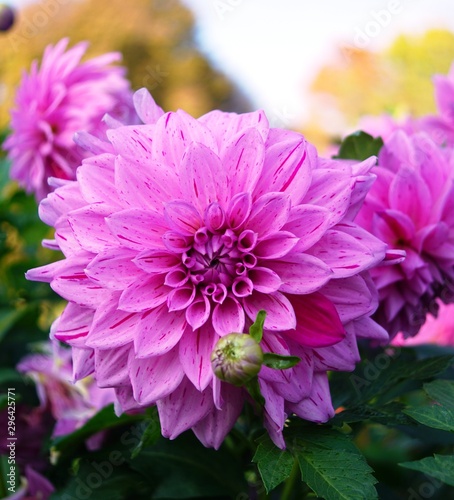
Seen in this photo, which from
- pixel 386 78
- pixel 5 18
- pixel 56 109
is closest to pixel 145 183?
pixel 56 109

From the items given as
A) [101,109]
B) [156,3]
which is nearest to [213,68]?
[156,3]

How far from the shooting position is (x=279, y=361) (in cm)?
50

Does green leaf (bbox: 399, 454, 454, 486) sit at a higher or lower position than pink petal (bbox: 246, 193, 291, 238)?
lower

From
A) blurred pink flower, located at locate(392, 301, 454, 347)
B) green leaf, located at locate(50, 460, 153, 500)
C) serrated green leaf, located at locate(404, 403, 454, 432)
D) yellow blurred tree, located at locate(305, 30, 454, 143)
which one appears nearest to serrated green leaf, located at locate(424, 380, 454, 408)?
serrated green leaf, located at locate(404, 403, 454, 432)

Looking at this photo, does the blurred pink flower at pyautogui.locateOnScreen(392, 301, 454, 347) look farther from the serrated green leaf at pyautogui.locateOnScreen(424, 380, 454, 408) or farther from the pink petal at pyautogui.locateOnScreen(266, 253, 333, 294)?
the pink petal at pyautogui.locateOnScreen(266, 253, 333, 294)

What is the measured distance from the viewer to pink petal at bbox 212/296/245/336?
550 mm

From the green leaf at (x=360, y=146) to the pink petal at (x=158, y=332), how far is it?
32cm

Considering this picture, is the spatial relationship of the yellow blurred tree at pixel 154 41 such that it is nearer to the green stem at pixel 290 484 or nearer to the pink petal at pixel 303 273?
the green stem at pixel 290 484

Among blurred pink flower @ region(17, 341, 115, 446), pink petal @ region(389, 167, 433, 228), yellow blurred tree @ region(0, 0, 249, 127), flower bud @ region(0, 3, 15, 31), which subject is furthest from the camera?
yellow blurred tree @ region(0, 0, 249, 127)

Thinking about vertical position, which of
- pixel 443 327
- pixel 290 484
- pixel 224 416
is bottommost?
pixel 443 327

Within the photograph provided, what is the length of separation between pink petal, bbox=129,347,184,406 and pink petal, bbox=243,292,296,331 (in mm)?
74

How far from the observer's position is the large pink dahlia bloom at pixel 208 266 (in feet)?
1.81

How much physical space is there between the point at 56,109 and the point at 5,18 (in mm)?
413

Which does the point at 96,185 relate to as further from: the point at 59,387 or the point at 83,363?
the point at 59,387
